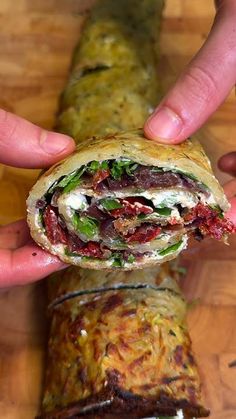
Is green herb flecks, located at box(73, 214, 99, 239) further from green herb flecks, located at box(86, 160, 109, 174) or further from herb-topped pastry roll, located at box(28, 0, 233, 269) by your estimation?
green herb flecks, located at box(86, 160, 109, 174)

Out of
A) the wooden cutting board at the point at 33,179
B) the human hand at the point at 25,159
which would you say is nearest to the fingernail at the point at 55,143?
the human hand at the point at 25,159

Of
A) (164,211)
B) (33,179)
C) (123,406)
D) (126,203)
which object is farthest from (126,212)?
(33,179)

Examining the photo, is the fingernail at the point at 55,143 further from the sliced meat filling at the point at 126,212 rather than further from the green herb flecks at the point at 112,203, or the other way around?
the green herb flecks at the point at 112,203

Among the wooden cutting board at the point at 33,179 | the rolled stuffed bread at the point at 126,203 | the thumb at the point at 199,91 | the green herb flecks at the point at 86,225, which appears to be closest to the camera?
the rolled stuffed bread at the point at 126,203

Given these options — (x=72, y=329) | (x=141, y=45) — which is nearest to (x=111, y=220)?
(x=72, y=329)

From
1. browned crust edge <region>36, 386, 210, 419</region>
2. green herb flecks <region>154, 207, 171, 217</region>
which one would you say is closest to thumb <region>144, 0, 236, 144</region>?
green herb flecks <region>154, 207, 171, 217</region>

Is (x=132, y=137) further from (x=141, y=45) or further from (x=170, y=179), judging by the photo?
(x=141, y=45)

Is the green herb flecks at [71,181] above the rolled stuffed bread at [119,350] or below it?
above

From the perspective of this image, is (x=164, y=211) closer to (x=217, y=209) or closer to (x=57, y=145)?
(x=217, y=209)
